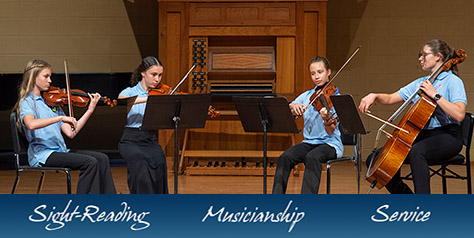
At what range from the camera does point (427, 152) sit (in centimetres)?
347

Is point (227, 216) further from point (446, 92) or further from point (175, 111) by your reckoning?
point (446, 92)

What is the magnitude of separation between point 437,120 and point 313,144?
2.50ft

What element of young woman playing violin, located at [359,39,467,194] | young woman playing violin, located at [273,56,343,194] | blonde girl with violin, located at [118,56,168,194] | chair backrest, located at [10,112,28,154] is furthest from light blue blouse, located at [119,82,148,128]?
young woman playing violin, located at [359,39,467,194]

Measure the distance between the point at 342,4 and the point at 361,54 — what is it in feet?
1.92

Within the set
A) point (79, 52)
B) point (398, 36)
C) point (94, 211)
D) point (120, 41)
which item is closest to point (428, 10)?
point (398, 36)

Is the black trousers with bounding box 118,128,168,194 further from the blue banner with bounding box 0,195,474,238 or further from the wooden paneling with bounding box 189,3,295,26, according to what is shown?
the wooden paneling with bounding box 189,3,295,26

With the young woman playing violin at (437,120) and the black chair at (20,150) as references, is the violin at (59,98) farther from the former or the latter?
the young woman playing violin at (437,120)

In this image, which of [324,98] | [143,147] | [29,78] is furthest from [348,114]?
[29,78]

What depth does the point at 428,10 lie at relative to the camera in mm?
6543

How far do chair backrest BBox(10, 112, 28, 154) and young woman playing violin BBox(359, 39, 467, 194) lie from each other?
1985 mm

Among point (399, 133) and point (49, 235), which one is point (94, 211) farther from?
point (399, 133)

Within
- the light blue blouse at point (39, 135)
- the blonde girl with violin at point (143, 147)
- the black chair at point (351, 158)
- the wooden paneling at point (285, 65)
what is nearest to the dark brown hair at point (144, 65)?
the blonde girl with violin at point (143, 147)

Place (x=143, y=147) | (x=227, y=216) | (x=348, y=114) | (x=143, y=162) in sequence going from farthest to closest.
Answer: (x=143, y=147), (x=143, y=162), (x=348, y=114), (x=227, y=216)

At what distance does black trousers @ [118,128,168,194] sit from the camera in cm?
369
